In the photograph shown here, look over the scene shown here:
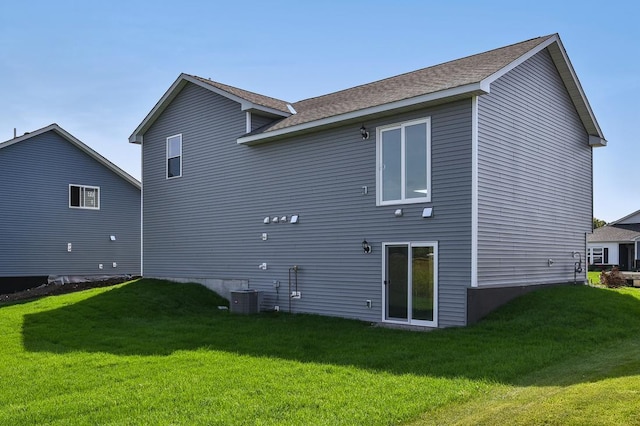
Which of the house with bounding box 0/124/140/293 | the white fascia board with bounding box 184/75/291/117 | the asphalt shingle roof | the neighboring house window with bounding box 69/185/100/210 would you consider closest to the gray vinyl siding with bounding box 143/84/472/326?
the white fascia board with bounding box 184/75/291/117

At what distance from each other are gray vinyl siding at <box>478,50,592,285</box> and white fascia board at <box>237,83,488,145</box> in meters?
0.67

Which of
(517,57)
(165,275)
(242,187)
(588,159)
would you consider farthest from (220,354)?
(588,159)

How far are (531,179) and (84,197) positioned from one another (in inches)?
720

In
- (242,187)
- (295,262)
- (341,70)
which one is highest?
(341,70)

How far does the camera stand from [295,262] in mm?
14289

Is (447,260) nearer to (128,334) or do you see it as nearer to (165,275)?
(128,334)

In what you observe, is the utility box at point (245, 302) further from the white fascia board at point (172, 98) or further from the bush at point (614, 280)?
the bush at point (614, 280)

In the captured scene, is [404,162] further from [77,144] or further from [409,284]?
[77,144]

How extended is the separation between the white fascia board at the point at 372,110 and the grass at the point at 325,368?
445 centimetres

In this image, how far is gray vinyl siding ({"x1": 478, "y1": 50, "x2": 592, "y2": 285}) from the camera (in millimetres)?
11406

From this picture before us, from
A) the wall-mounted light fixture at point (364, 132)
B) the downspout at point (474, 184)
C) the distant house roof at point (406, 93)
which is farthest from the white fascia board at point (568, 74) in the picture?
the wall-mounted light fixture at point (364, 132)

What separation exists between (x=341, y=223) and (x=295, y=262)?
1.82 m

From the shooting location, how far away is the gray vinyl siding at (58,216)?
2133 centimetres

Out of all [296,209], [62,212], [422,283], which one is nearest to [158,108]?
[296,209]
